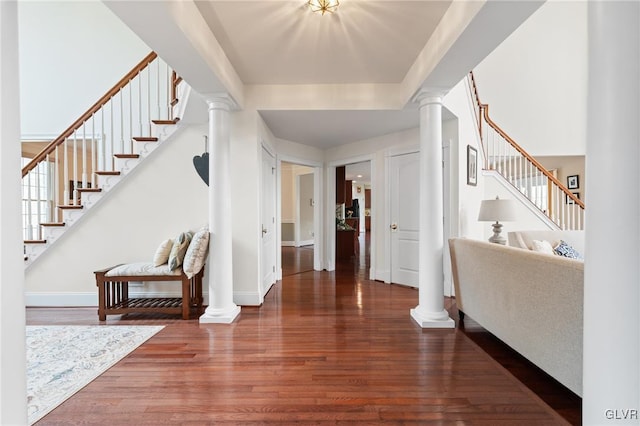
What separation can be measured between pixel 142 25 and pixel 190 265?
216 centimetres

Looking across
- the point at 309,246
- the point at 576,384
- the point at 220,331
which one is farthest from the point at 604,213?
the point at 309,246

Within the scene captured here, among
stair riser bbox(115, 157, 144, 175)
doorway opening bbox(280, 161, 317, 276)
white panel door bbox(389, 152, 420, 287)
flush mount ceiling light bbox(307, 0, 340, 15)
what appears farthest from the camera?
doorway opening bbox(280, 161, 317, 276)

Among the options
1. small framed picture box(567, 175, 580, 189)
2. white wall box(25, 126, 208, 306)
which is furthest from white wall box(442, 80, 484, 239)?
small framed picture box(567, 175, 580, 189)

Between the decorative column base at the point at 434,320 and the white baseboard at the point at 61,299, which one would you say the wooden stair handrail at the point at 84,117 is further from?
the decorative column base at the point at 434,320

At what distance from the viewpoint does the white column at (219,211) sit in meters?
3.09

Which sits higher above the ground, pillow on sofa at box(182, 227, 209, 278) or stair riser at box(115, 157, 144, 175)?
stair riser at box(115, 157, 144, 175)

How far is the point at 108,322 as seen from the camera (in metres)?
3.11

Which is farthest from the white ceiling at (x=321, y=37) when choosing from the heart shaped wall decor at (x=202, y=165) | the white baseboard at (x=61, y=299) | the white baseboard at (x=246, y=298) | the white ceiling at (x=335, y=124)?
the white baseboard at (x=61, y=299)

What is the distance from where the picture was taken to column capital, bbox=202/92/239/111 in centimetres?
300

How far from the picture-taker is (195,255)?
3.09 metres

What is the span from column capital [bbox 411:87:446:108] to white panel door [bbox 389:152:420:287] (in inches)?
53.5

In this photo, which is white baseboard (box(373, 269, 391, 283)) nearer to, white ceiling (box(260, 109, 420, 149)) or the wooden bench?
white ceiling (box(260, 109, 420, 149))

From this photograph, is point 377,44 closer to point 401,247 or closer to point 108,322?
point 401,247

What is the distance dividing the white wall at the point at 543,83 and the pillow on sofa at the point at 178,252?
673 cm
